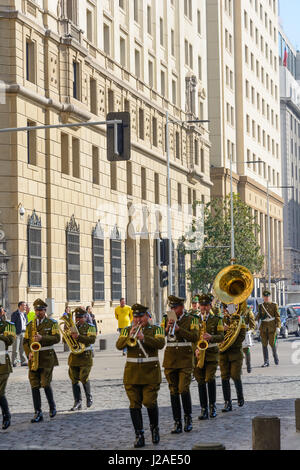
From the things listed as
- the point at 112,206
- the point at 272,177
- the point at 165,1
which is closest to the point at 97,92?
the point at 112,206

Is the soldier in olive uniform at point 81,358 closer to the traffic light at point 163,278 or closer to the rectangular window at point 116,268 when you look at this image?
the traffic light at point 163,278

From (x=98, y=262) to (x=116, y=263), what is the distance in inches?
118

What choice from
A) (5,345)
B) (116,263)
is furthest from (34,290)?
(5,345)

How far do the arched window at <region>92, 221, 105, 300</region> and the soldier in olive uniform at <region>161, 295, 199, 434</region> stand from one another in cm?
2994

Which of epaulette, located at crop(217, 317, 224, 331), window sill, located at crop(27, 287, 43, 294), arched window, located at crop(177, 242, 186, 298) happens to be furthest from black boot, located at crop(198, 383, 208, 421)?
arched window, located at crop(177, 242, 186, 298)

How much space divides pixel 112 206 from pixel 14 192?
11070 mm

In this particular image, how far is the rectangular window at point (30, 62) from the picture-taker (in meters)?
37.4

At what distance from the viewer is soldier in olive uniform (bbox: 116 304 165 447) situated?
12.3m

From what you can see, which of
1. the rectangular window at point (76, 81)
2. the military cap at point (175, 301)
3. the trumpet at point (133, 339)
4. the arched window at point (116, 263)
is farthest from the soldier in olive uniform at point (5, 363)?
the arched window at point (116, 263)

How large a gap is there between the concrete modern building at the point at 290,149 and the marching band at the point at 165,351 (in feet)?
297

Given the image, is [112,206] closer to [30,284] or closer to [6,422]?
[30,284]

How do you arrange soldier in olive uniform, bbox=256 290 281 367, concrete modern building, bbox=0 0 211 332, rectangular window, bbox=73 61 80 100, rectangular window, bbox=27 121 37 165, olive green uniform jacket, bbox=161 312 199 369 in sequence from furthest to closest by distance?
rectangular window, bbox=73 61 80 100 → rectangular window, bbox=27 121 37 165 → concrete modern building, bbox=0 0 211 332 → soldier in olive uniform, bbox=256 290 281 367 → olive green uniform jacket, bbox=161 312 199 369

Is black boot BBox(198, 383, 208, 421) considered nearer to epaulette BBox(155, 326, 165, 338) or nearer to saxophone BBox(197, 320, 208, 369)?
saxophone BBox(197, 320, 208, 369)
